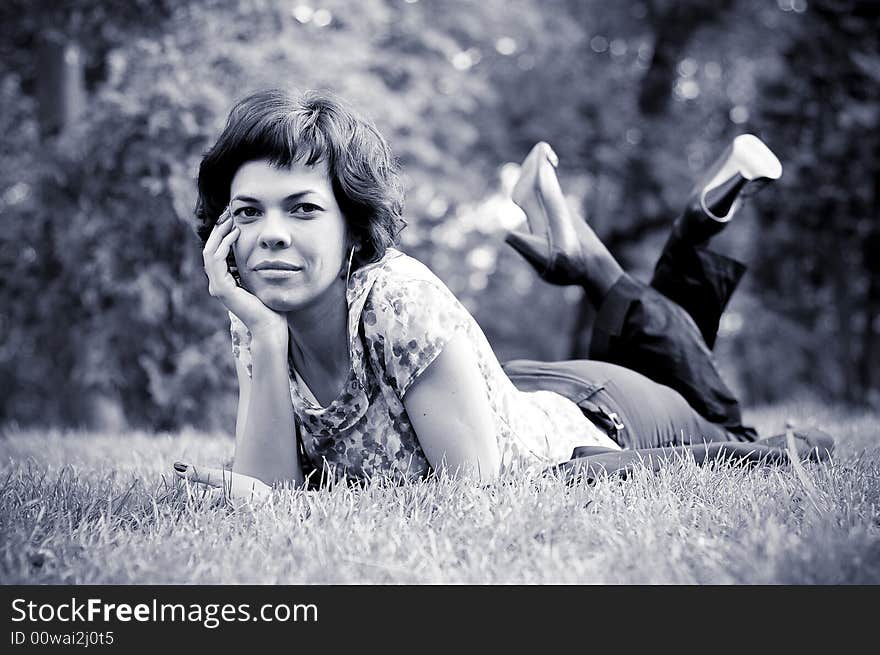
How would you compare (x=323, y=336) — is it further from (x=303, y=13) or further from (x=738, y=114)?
(x=738, y=114)

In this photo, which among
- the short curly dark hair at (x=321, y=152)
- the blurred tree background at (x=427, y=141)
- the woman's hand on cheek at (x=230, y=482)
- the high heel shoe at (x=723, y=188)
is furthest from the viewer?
the blurred tree background at (x=427, y=141)

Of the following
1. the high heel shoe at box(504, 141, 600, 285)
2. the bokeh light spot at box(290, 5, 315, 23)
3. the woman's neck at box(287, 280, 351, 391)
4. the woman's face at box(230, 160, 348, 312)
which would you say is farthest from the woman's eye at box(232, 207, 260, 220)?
the bokeh light spot at box(290, 5, 315, 23)

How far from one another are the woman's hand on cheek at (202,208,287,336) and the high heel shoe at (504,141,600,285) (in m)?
1.60

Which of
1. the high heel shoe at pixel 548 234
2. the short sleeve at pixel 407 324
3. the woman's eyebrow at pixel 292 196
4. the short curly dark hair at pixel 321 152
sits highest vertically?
the high heel shoe at pixel 548 234

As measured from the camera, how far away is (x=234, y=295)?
2.29 m

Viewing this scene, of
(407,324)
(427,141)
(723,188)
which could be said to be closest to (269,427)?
(407,324)

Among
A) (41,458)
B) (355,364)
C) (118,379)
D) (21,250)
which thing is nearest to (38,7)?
(21,250)

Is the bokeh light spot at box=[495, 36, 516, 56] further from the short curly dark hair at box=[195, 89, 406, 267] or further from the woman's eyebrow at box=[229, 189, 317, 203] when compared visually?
the woman's eyebrow at box=[229, 189, 317, 203]

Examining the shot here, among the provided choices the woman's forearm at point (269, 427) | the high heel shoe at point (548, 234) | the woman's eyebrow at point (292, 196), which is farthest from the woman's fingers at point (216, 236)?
the high heel shoe at point (548, 234)

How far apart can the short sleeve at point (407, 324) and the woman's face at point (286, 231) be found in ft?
0.51

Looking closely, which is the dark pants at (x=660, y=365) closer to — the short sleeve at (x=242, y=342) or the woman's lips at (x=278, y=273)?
the short sleeve at (x=242, y=342)

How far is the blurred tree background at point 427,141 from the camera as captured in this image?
5.80 metres

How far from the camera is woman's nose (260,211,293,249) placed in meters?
2.21
